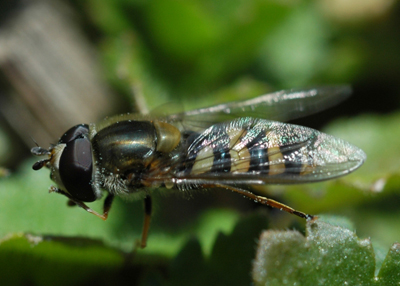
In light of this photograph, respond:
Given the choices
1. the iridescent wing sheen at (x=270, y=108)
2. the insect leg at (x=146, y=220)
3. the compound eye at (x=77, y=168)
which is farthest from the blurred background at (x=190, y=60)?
the compound eye at (x=77, y=168)

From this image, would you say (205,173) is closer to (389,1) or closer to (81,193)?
(81,193)

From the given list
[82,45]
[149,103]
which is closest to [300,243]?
[149,103]

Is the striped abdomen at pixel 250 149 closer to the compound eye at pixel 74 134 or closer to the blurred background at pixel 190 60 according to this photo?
the compound eye at pixel 74 134

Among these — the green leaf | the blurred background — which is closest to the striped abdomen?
the green leaf

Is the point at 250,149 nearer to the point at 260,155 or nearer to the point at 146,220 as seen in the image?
the point at 260,155

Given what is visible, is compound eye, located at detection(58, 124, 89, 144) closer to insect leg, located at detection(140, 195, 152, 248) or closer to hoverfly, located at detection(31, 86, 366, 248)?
hoverfly, located at detection(31, 86, 366, 248)

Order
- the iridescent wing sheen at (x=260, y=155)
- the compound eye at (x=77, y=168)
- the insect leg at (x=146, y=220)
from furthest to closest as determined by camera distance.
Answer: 1. the insect leg at (x=146, y=220)
2. the compound eye at (x=77, y=168)
3. the iridescent wing sheen at (x=260, y=155)
